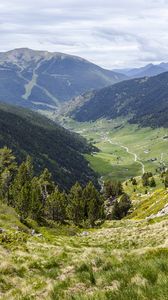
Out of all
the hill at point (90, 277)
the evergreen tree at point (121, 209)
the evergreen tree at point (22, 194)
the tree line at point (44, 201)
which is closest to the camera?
the hill at point (90, 277)

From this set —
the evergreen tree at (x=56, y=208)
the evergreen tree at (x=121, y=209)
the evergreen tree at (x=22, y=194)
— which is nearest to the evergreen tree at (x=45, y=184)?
the evergreen tree at (x=22, y=194)

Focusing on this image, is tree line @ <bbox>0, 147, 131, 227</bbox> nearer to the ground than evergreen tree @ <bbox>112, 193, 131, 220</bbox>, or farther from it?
farther from it

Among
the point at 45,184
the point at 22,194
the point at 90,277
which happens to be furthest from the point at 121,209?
the point at 90,277

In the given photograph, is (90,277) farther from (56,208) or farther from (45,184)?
(45,184)

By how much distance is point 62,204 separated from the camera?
13275 cm

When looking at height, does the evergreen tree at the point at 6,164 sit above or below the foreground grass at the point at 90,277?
below

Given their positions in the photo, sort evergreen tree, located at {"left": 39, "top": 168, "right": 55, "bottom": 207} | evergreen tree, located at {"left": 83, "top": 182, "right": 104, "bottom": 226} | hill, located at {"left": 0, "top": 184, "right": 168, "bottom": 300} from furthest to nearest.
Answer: evergreen tree, located at {"left": 39, "top": 168, "right": 55, "bottom": 207}
evergreen tree, located at {"left": 83, "top": 182, "right": 104, "bottom": 226}
hill, located at {"left": 0, "top": 184, "right": 168, "bottom": 300}

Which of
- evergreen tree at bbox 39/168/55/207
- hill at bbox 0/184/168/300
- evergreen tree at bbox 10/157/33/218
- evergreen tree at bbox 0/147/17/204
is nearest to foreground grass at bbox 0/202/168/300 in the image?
hill at bbox 0/184/168/300

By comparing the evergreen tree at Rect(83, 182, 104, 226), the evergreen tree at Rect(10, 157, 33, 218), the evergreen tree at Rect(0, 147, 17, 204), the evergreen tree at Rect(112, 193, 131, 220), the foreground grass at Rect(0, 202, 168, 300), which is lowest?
the evergreen tree at Rect(112, 193, 131, 220)

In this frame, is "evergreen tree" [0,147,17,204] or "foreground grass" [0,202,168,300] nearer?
"foreground grass" [0,202,168,300]

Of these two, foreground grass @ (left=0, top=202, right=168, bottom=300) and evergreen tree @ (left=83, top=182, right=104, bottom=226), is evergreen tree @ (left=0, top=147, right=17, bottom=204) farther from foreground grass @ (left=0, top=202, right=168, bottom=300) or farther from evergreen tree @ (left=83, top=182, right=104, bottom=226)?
foreground grass @ (left=0, top=202, right=168, bottom=300)

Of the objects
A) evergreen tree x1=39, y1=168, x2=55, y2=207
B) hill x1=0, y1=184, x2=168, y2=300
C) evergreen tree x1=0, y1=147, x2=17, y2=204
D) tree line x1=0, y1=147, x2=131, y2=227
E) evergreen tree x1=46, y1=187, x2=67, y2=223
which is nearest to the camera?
hill x1=0, y1=184, x2=168, y2=300

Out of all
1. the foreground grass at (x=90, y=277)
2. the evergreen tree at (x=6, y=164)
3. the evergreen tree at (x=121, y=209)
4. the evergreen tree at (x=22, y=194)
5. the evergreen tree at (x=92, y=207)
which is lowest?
the evergreen tree at (x=121, y=209)

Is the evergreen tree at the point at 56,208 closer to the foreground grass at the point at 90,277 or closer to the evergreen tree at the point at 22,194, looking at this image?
the evergreen tree at the point at 22,194
